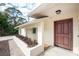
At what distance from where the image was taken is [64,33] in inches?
94.3

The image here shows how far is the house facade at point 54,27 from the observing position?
2.22 metres

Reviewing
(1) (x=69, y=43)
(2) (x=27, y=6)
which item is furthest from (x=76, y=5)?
(2) (x=27, y=6)

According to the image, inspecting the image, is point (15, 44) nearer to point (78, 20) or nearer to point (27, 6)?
point (27, 6)

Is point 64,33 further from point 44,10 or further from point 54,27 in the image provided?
point 44,10

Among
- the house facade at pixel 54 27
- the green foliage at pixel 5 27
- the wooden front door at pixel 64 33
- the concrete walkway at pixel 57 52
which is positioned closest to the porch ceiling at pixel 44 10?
the house facade at pixel 54 27

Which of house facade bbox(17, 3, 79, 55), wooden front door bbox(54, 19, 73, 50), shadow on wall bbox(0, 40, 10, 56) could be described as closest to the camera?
shadow on wall bbox(0, 40, 10, 56)

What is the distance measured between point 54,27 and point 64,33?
0.83ft

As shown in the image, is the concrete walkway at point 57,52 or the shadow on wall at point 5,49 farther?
the concrete walkway at point 57,52

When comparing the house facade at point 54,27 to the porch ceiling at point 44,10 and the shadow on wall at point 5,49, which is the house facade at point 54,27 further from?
the shadow on wall at point 5,49

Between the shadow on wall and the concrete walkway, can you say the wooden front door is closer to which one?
the concrete walkway

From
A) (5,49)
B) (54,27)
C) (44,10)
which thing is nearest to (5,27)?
(5,49)

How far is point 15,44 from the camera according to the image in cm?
216

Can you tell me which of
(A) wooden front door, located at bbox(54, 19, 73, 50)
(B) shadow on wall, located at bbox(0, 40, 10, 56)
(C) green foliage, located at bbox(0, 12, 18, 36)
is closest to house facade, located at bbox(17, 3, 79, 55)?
(A) wooden front door, located at bbox(54, 19, 73, 50)

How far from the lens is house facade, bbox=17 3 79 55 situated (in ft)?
7.30
